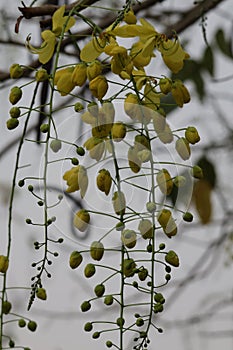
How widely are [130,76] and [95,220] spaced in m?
0.09

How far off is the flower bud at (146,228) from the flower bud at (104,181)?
2 centimetres

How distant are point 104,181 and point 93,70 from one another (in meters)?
0.06

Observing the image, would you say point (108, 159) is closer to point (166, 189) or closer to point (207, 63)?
point (166, 189)

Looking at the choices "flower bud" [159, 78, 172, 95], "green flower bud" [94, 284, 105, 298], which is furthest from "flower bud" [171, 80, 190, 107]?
"green flower bud" [94, 284, 105, 298]

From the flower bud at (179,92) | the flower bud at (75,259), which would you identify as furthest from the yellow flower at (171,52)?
the flower bud at (75,259)

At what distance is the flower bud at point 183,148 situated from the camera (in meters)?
0.40

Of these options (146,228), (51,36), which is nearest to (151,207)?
(146,228)

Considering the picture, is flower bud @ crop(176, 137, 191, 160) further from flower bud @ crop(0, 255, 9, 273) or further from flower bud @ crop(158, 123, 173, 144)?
flower bud @ crop(0, 255, 9, 273)

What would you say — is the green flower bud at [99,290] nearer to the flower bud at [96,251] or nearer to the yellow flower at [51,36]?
the flower bud at [96,251]

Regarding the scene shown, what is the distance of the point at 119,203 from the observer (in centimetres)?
40

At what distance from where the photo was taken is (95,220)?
44cm

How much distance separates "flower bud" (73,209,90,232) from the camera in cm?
41

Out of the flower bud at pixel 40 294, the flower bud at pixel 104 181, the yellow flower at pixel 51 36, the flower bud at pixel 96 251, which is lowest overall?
the flower bud at pixel 40 294

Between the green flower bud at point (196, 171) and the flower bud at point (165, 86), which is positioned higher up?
the flower bud at point (165, 86)
